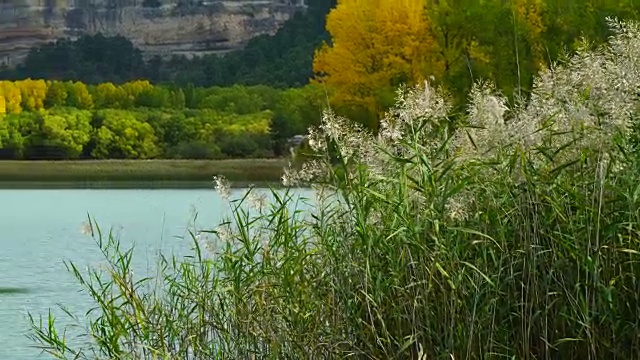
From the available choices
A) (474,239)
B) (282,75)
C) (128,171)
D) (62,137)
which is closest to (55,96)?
(282,75)

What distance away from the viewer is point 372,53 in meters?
31.3

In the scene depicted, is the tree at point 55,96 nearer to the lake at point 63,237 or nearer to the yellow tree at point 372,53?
the lake at point 63,237

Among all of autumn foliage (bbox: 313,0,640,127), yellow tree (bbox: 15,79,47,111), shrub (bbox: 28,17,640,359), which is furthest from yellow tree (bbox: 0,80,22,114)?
shrub (bbox: 28,17,640,359)

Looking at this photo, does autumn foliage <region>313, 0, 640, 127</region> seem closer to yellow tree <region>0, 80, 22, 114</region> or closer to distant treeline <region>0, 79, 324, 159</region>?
distant treeline <region>0, 79, 324, 159</region>

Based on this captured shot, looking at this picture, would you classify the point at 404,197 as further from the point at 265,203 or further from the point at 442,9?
the point at 442,9

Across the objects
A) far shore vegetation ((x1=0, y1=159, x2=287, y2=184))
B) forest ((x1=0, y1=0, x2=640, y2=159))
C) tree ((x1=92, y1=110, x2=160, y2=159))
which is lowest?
far shore vegetation ((x1=0, y1=159, x2=287, y2=184))

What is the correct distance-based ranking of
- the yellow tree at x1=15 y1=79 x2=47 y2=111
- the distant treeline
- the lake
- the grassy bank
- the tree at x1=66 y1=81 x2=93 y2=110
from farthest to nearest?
1. the yellow tree at x1=15 y1=79 x2=47 y2=111
2. the tree at x1=66 y1=81 x2=93 y2=110
3. the distant treeline
4. the grassy bank
5. the lake

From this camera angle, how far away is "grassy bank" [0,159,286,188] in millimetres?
49719

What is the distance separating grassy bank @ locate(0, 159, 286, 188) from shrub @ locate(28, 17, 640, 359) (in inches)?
1553

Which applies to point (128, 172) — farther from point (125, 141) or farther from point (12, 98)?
point (12, 98)

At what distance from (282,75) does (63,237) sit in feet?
162

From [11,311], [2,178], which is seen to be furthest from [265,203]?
[2,178]

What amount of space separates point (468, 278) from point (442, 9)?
82.8ft

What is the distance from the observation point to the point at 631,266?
217 inches
